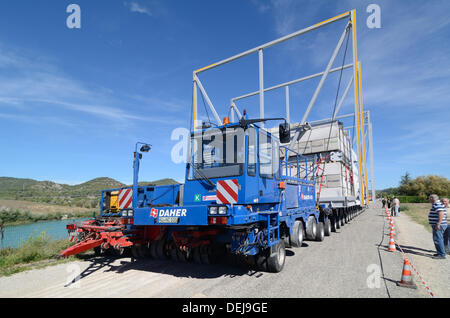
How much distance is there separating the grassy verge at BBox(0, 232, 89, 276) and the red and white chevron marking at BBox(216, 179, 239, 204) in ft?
16.0

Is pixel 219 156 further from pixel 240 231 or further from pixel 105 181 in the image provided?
pixel 105 181

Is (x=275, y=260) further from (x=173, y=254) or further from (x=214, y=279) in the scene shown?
(x=173, y=254)

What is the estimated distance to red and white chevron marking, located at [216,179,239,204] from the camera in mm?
4367

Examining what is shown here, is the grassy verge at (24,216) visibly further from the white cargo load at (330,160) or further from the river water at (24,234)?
the white cargo load at (330,160)

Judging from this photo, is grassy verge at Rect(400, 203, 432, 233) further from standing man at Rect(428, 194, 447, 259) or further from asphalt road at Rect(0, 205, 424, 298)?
asphalt road at Rect(0, 205, 424, 298)

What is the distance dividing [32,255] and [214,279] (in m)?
5.24

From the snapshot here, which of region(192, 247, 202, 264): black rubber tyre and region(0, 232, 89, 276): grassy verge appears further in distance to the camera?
region(0, 232, 89, 276): grassy verge

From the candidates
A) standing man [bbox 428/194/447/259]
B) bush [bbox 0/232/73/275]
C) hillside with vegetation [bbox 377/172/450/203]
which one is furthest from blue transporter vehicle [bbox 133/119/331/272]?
hillside with vegetation [bbox 377/172/450/203]

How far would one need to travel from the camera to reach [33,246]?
6777mm

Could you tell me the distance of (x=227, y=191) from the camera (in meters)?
4.45

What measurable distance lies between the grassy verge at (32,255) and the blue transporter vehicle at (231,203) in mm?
3138

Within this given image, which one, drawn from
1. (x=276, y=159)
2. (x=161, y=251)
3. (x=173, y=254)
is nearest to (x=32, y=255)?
(x=161, y=251)
